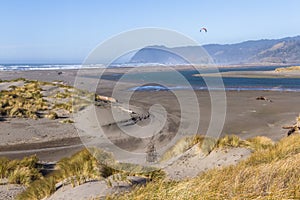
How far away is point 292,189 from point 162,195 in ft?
5.76

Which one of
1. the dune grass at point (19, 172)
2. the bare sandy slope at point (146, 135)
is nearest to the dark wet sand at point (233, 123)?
the bare sandy slope at point (146, 135)

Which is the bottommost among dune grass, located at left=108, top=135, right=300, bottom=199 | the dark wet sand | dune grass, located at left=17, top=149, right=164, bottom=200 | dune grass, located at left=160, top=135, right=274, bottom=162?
the dark wet sand

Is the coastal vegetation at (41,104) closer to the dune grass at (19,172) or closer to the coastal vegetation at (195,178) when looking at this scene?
the dune grass at (19,172)

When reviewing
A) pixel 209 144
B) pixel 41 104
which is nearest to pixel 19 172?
pixel 209 144

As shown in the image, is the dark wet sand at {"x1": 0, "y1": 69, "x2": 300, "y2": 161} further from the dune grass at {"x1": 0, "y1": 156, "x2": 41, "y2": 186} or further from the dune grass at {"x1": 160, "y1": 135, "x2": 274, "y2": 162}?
the dune grass at {"x1": 160, "y1": 135, "x2": 274, "y2": 162}

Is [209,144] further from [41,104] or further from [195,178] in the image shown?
[41,104]

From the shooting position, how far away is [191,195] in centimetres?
434

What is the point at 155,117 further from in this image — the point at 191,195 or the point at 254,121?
the point at 191,195

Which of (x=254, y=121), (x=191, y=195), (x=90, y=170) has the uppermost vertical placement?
(x=191, y=195)

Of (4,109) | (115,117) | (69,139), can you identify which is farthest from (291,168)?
(4,109)

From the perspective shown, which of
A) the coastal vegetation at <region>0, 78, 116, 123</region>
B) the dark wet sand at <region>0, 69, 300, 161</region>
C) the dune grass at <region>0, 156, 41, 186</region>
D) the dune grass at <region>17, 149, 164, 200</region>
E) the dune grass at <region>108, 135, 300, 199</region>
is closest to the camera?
the dune grass at <region>108, 135, 300, 199</region>

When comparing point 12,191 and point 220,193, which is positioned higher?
point 220,193

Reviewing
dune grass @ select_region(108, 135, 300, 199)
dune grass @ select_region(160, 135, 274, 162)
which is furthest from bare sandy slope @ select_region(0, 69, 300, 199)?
dune grass @ select_region(108, 135, 300, 199)

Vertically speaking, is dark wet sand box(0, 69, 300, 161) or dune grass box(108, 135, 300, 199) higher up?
dune grass box(108, 135, 300, 199)
